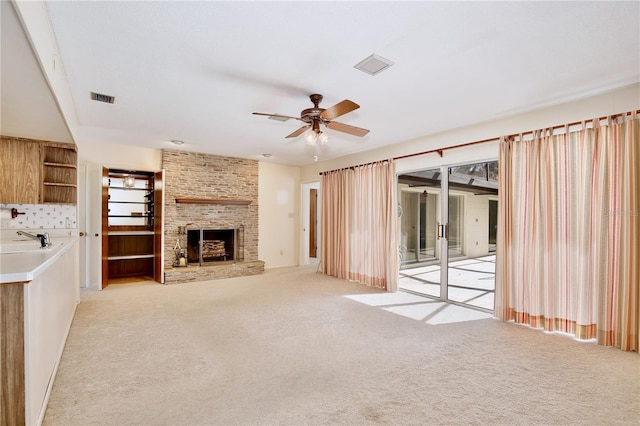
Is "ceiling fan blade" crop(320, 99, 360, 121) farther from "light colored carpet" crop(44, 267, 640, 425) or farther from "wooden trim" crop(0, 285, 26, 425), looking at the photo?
"wooden trim" crop(0, 285, 26, 425)

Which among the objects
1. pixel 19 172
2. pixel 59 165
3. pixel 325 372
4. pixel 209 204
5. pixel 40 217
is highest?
pixel 59 165

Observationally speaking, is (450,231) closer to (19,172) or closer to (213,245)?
(213,245)

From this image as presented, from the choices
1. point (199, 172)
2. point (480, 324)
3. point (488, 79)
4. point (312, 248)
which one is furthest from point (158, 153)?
point (480, 324)

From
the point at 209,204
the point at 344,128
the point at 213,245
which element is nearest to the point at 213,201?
the point at 209,204

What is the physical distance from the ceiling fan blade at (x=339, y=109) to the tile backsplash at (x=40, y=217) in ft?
12.6

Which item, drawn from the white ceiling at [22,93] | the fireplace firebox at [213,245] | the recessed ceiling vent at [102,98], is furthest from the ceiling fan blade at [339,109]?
the fireplace firebox at [213,245]

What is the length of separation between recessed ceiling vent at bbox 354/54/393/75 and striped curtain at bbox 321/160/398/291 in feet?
8.81

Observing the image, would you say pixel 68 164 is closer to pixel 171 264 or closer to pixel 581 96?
pixel 171 264

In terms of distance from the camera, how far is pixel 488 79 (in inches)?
115

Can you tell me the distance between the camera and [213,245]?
6535 mm

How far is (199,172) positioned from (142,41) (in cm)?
417

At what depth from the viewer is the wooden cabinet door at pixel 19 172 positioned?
3828 millimetres

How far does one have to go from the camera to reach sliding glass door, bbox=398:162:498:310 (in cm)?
460

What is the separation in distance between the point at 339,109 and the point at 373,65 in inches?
18.1
